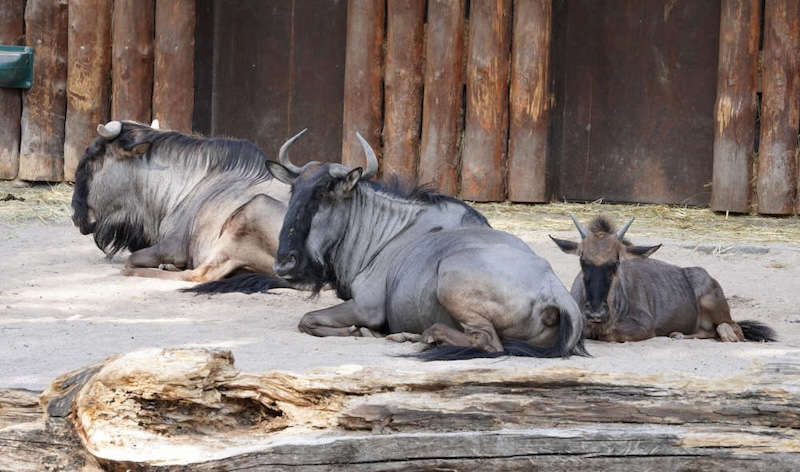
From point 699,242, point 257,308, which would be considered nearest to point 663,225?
point 699,242

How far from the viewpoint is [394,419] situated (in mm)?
4805

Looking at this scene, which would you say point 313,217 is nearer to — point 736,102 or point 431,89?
point 431,89

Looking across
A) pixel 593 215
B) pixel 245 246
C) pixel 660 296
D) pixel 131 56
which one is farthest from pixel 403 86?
pixel 660 296

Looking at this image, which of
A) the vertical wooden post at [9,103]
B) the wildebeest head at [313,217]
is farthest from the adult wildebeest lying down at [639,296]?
the vertical wooden post at [9,103]

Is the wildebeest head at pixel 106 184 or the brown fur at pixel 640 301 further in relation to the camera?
the wildebeest head at pixel 106 184

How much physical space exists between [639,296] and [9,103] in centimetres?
768

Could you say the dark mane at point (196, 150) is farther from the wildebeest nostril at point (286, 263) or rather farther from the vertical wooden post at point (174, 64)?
the wildebeest nostril at point (286, 263)

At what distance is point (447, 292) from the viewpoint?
263 inches

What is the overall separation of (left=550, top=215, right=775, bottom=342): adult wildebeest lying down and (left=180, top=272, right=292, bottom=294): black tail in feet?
6.96

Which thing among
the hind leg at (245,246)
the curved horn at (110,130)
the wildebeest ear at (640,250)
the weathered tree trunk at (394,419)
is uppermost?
the curved horn at (110,130)

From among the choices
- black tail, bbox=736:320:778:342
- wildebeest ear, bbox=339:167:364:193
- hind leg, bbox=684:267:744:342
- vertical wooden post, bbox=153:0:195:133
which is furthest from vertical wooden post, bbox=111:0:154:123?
black tail, bbox=736:320:778:342

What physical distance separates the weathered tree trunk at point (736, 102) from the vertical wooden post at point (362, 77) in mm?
3195

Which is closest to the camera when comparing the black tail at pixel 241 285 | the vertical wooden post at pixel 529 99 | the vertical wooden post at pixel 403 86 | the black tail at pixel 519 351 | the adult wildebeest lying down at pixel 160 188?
the black tail at pixel 519 351

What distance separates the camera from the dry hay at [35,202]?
1144cm
